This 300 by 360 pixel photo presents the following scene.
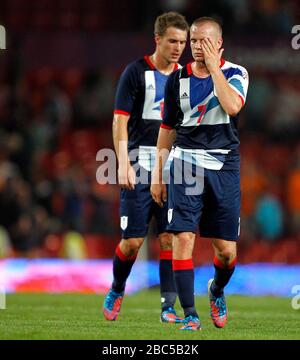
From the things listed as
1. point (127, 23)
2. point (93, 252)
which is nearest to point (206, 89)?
point (93, 252)

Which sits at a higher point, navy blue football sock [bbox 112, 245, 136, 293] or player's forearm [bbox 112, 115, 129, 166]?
player's forearm [bbox 112, 115, 129, 166]

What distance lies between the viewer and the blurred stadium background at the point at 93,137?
16259 mm

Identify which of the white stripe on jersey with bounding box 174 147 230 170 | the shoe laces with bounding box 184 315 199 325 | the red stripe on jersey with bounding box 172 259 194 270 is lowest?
the shoe laces with bounding box 184 315 199 325

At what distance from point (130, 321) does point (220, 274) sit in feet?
3.58

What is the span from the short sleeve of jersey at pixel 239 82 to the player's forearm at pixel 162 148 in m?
0.68

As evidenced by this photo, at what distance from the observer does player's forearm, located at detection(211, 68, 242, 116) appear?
8.36 meters

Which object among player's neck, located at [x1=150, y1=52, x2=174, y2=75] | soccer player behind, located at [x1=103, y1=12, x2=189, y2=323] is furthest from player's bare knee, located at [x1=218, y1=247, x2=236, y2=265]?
player's neck, located at [x1=150, y1=52, x2=174, y2=75]

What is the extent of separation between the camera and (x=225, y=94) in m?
8.39

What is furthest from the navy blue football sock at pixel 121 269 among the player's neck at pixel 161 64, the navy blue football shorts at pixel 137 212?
the player's neck at pixel 161 64

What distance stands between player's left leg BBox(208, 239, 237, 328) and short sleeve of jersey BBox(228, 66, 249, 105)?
1.18m

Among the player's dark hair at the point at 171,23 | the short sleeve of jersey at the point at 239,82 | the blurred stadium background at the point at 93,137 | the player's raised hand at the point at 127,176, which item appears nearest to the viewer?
the short sleeve of jersey at the point at 239,82

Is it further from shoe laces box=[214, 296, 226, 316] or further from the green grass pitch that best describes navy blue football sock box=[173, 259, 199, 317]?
shoe laces box=[214, 296, 226, 316]

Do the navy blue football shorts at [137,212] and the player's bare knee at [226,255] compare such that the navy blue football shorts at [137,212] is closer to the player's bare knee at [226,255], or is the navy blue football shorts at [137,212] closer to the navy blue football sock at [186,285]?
the player's bare knee at [226,255]

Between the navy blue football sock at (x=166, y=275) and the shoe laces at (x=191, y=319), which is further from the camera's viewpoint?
the navy blue football sock at (x=166, y=275)
